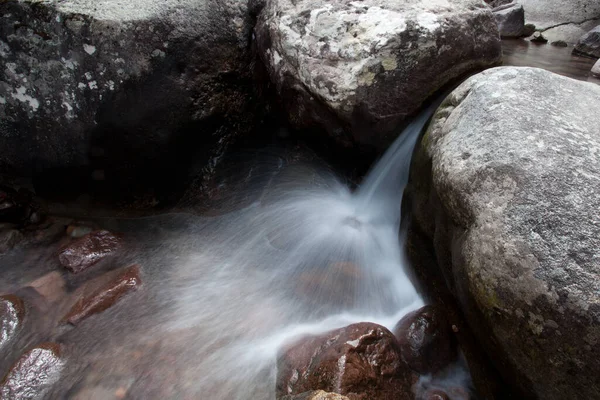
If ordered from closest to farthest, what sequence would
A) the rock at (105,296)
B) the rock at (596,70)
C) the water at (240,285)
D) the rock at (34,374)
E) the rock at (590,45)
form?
the rock at (34,374) < the water at (240,285) < the rock at (105,296) < the rock at (596,70) < the rock at (590,45)

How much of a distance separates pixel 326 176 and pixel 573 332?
85.6 inches

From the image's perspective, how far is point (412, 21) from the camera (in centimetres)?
266

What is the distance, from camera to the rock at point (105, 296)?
2570 mm

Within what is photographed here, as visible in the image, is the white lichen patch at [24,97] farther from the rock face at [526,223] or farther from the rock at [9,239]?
the rock face at [526,223]

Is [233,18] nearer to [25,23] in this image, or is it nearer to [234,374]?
[25,23]

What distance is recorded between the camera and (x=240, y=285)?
110 inches

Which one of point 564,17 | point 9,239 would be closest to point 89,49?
point 9,239

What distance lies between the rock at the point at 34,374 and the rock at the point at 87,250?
2.21 feet

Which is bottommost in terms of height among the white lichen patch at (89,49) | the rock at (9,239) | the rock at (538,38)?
the rock at (538,38)

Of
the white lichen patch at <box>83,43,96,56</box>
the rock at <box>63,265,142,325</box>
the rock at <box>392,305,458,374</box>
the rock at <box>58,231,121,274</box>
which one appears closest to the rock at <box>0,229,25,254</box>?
the rock at <box>58,231,121,274</box>

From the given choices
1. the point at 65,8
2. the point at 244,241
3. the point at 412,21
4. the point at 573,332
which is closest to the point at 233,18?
the point at 65,8

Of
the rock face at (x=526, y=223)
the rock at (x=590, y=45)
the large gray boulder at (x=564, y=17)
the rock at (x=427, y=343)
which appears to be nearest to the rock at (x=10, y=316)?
the rock at (x=427, y=343)

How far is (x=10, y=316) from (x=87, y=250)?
0.63 metres

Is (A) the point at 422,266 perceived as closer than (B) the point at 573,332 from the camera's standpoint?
No
